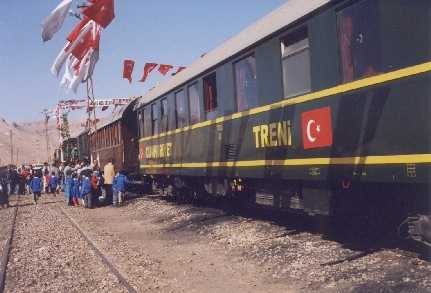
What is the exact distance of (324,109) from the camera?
6.77 meters

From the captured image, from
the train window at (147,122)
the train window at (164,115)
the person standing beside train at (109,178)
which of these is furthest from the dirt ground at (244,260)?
the person standing beside train at (109,178)

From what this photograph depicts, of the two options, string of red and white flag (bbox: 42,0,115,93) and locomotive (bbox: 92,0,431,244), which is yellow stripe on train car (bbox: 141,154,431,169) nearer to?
locomotive (bbox: 92,0,431,244)

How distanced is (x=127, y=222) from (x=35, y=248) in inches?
130

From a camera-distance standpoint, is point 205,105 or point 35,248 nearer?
point 35,248

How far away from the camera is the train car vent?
9.42m

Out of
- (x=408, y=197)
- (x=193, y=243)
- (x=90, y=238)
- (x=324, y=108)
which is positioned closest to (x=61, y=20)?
(x=90, y=238)

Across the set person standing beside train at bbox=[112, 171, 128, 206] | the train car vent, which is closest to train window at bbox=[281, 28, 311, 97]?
the train car vent

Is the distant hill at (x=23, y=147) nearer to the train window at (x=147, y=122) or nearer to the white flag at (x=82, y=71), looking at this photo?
the white flag at (x=82, y=71)

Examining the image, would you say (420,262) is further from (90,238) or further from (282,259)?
(90,238)

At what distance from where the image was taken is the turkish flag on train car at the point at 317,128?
671 cm

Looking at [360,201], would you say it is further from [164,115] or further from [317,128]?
[164,115]

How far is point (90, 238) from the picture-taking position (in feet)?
33.7

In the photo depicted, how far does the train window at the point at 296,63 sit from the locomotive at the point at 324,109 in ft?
0.05

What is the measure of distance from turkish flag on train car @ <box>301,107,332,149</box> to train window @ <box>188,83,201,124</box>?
14.0ft
